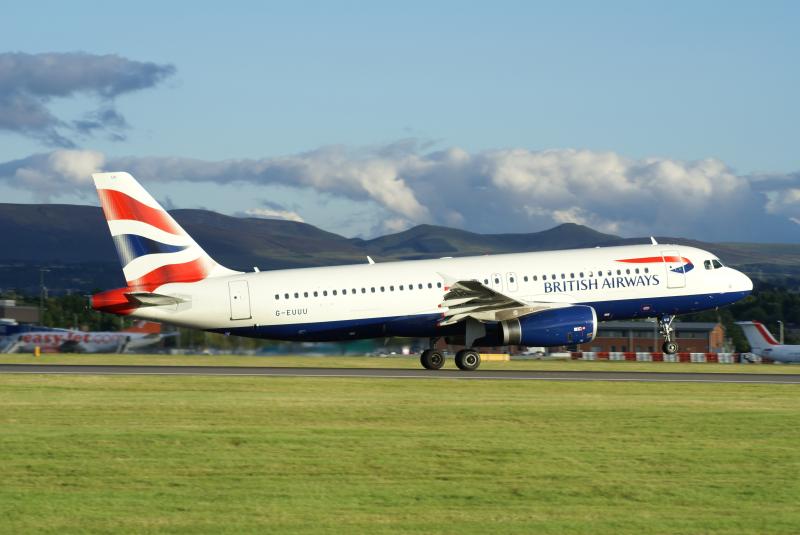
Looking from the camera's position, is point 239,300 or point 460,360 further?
point 460,360

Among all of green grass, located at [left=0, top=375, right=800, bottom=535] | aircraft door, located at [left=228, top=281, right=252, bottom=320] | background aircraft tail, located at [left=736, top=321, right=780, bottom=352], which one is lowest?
green grass, located at [left=0, top=375, right=800, bottom=535]

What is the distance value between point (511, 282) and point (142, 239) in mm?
15666

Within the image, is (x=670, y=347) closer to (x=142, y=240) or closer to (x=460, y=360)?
(x=460, y=360)

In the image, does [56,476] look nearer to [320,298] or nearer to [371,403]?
[371,403]

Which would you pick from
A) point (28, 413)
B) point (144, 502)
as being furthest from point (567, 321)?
point (144, 502)

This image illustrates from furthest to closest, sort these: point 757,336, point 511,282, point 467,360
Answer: point 757,336
point 511,282
point 467,360

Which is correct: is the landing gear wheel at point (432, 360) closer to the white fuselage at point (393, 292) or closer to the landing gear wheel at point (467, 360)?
the white fuselage at point (393, 292)

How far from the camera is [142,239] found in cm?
4716

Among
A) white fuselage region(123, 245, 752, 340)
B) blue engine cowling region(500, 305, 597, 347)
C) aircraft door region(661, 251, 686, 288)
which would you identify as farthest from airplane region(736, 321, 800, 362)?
blue engine cowling region(500, 305, 597, 347)

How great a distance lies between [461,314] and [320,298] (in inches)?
235

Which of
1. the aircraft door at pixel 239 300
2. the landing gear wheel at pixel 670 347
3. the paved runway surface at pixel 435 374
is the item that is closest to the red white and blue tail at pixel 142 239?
the aircraft door at pixel 239 300

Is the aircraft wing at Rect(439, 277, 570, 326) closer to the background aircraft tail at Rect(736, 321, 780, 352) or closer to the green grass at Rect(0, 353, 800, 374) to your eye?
the green grass at Rect(0, 353, 800, 374)

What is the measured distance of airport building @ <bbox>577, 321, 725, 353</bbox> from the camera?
515 feet

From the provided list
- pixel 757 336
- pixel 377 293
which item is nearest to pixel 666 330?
pixel 377 293
